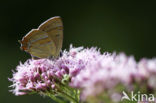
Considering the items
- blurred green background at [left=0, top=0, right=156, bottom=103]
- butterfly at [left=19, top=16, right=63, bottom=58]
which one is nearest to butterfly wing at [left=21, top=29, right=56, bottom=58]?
butterfly at [left=19, top=16, right=63, bottom=58]

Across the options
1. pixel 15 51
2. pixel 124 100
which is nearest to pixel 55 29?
pixel 124 100

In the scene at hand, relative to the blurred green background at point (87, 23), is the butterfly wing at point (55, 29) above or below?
below

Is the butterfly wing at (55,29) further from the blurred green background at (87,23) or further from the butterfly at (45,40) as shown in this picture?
the blurred green background at (87,23)

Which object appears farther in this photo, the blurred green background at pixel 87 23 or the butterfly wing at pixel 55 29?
the blurred green background at pixel 87 23

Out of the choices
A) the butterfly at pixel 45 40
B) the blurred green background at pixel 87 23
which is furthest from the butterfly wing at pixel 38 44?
the blurred green background at pixel 87 23

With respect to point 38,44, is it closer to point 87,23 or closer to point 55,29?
point 55,29

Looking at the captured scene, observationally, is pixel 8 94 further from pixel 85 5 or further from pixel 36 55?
pixel 36 55

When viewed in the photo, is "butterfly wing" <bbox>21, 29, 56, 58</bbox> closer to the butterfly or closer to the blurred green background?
the butterfly
